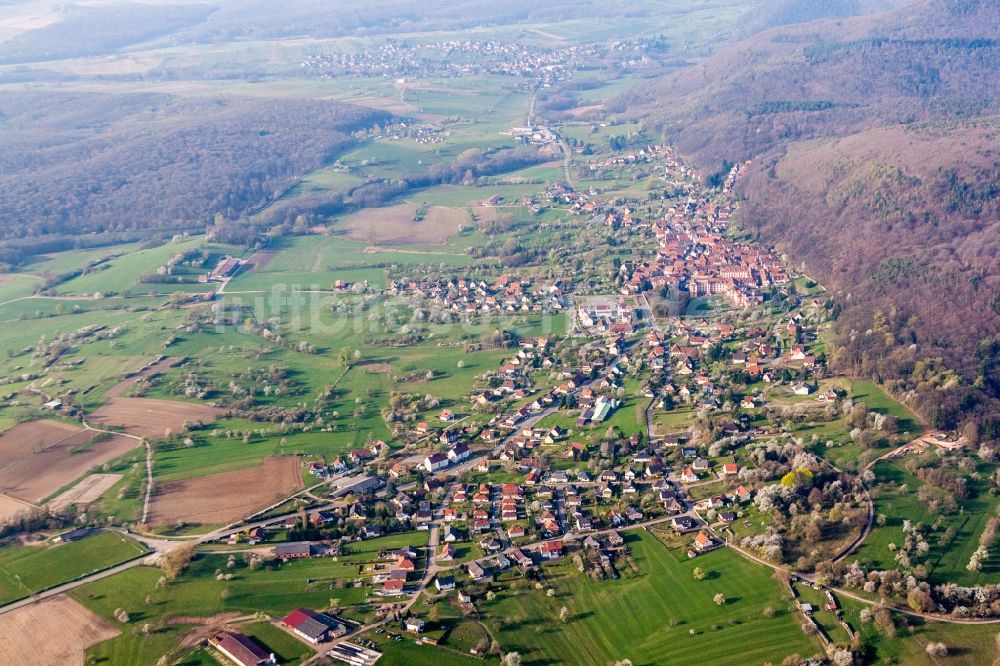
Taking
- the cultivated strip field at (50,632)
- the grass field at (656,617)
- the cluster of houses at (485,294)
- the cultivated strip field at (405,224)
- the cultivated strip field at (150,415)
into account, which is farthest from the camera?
the cultivated strip field at (405,224)

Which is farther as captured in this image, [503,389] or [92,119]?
[92,119]

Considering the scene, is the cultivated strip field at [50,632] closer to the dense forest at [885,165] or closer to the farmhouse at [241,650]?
the farmhouse at [241,650]

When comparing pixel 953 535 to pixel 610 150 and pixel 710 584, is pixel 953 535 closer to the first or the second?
pixel 710 584

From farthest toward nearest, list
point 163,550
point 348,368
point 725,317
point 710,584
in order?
1. point 725,317
2. point 348,368
3. point 163,550
4. point 710,584

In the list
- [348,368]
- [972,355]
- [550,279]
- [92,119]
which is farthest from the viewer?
[92,119]

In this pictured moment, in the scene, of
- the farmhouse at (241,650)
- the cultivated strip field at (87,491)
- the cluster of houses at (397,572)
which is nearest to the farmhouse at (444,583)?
the cluster of houses at (397,572)

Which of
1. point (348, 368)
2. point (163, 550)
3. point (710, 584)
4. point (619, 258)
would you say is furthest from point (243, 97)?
point (710, 584)

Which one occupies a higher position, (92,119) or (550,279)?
(92,119)
